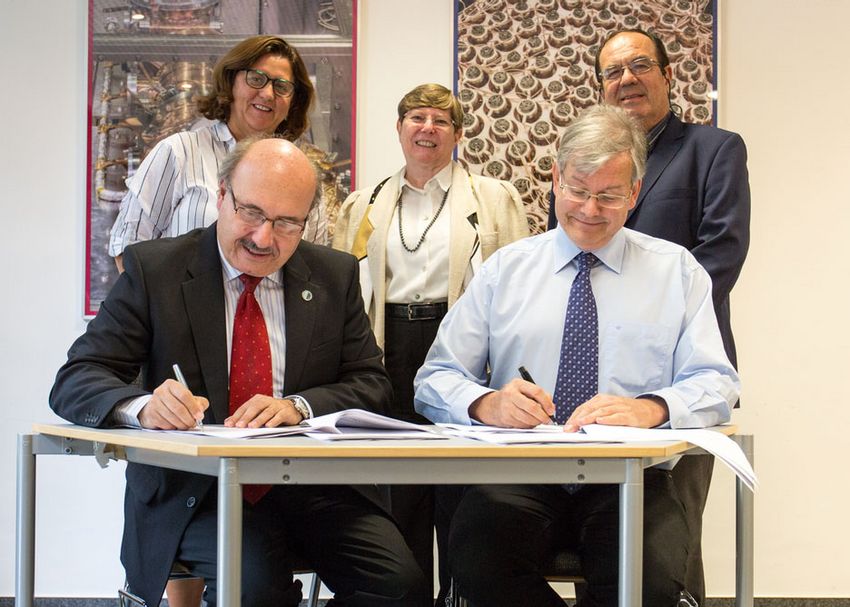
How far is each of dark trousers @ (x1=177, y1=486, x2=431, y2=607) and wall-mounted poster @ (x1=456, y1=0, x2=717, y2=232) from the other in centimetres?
193

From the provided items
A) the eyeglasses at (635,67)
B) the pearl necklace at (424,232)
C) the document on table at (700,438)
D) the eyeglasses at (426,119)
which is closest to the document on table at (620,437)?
the document on table at (700,438)

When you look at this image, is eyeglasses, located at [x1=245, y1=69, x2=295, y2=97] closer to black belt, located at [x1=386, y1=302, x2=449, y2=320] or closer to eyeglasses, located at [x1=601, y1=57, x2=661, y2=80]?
black belt, located at [x1=386, y1=302, x2=449, y2=320]

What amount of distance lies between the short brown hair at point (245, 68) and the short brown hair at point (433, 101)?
0.31 meters

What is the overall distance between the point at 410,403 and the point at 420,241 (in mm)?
Answer: 510

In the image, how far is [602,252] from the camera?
2289 mm

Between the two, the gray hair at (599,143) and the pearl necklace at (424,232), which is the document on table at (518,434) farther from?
the pearl necklace at (424,232)

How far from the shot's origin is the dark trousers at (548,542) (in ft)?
6.42

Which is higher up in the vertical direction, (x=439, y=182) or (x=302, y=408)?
(x=439, y=182)

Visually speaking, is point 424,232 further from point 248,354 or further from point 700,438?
point 700,438

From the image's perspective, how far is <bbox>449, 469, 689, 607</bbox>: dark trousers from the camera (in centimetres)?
196

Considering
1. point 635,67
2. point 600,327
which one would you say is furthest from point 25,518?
point 635,67

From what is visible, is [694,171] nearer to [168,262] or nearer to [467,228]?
[467,228]

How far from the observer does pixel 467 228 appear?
10.2 ft

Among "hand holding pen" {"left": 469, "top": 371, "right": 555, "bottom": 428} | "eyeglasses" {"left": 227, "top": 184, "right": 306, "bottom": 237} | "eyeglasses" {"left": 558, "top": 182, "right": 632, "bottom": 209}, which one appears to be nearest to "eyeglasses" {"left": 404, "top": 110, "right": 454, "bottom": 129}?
"eyeglasses" {"left": 558, "top": 182, "right": 632, "bottom": 209}
